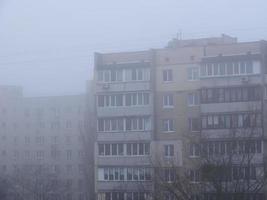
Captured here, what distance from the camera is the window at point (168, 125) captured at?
1921 inches

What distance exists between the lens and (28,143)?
8188cm

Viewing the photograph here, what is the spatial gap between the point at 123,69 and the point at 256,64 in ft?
30.0

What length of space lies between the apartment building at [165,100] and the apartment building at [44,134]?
23.8 m

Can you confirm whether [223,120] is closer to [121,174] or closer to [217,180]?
[121,174]

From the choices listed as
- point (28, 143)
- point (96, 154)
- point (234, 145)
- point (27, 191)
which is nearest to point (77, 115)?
point (28, 143)


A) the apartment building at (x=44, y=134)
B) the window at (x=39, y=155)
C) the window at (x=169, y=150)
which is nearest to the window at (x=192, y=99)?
the window at (x=169, y=150)

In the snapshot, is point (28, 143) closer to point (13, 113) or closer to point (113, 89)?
point (13, 113)

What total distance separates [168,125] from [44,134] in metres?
35.3

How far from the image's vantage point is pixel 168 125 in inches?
1922

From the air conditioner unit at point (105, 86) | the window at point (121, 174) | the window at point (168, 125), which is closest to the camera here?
the window at point (121, 174)

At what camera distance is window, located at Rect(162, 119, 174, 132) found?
48.8 meters

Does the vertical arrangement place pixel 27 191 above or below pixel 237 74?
below

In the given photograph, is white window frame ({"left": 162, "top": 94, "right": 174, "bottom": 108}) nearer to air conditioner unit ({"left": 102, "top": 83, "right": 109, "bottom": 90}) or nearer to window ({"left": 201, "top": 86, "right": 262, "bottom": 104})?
window ({"left": 201, "top": 86, "right": 262, "bottom": 104})

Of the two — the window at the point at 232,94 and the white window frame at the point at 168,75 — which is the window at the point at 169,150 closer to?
the window at the point at 232,94
